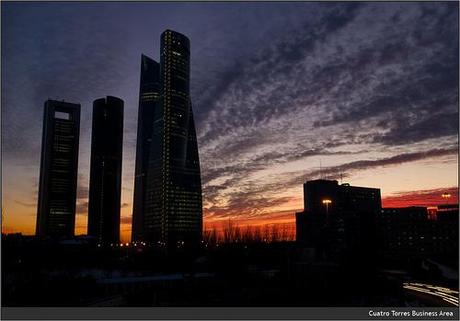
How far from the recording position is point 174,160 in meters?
152

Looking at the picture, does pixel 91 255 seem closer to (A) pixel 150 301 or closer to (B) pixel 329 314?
(A) pixel 150 301

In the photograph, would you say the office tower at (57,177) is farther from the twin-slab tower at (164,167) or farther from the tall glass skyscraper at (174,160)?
the tall glass skyscraper at (174,160)

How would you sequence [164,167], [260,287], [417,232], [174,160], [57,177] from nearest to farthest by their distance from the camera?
[260,287] < [417,232] < [174,160] < [164,167] < [57,177]

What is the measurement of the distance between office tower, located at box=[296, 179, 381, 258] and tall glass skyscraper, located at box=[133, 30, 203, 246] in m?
39.8

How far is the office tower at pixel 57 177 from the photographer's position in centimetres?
17588

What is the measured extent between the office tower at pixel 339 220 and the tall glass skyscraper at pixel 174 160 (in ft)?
131

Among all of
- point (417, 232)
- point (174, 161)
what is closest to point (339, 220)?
point (417, 232)

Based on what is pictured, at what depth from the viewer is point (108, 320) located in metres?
20.8

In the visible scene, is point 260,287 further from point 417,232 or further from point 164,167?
point 164,167

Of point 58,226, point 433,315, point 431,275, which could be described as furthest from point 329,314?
point 58,226

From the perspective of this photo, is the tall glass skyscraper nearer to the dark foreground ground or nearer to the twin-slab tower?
the twin-slab tower

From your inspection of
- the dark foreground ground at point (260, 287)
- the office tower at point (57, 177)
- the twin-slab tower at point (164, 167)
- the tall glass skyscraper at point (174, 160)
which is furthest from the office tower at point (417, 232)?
the office tower at point (57, 177)

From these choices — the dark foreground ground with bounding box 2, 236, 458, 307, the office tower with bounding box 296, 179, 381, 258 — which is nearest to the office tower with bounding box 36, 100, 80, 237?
the office tower with bounding box 296, 179, 381, 258

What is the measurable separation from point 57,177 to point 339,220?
114 meters
